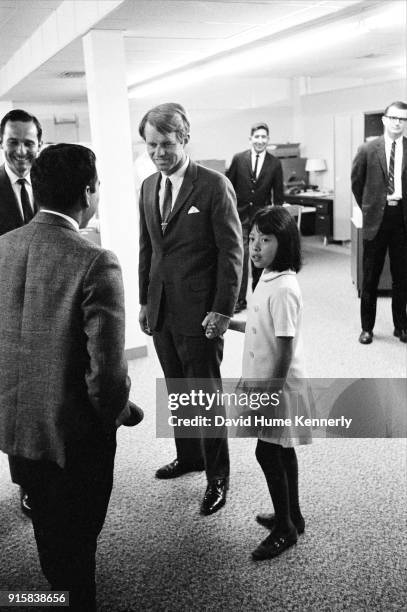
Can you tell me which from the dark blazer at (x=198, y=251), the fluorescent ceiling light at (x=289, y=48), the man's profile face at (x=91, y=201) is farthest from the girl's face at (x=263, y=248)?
the fluorescent ceiling light at (x=289, y=48)

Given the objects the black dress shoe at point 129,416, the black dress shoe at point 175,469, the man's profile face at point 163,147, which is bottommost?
the black dress shoe at point 175,469

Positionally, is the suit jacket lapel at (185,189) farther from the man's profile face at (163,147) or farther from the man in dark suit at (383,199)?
the man in dark suit at (383,199)

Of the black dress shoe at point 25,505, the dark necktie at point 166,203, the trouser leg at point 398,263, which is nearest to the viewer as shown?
the dark necktie at point 166,203

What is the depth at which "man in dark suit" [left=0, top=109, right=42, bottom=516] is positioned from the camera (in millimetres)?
2340

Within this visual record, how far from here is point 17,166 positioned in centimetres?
237

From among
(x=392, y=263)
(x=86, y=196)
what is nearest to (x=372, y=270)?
(x=392, y=263)

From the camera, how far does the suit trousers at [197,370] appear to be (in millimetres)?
2324

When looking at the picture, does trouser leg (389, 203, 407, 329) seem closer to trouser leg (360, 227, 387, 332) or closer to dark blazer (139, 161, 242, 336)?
trouser leg (360, 227, 387, 332)

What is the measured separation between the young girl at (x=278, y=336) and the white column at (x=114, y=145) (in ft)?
7.56

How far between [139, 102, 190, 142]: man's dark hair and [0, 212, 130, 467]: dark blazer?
796 millimetres

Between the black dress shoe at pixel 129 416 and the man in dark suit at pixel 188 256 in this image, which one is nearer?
the black dress shoe at pixel 129 416

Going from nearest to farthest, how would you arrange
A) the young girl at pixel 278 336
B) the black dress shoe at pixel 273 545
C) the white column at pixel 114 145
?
the young girl at pixel 278 336 → the black dress shoe at pixel 273 545 → the white column at pixel 114 145

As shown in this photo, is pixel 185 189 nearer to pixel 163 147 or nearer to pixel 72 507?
pixel 163 147

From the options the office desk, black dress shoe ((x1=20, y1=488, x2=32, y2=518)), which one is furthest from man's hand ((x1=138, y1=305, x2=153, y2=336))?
the office desk
